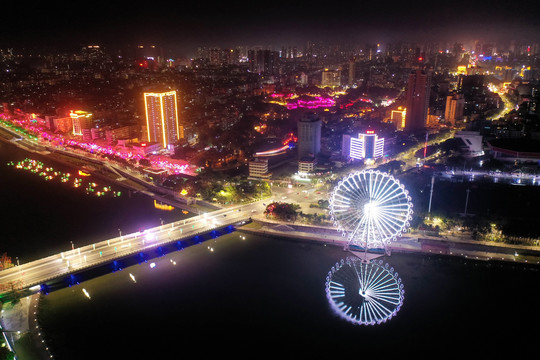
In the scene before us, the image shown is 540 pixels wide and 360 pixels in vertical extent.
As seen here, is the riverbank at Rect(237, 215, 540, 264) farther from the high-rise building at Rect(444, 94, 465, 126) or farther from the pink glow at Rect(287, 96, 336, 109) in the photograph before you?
the pink glow at Rect(287, 96, 336, 109)

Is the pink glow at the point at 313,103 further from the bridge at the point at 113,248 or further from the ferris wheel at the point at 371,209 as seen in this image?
the ferris wheel at the point at 371,209

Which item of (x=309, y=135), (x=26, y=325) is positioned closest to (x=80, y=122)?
(x=309, y=135)

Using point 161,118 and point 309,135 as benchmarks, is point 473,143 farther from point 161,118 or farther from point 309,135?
point 161,118

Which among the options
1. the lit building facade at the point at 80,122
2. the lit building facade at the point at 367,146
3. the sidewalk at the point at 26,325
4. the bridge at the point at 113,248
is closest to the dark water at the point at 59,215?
→ the bridge at the point at 113,248

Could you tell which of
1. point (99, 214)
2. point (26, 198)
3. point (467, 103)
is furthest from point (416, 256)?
point (467, 103)

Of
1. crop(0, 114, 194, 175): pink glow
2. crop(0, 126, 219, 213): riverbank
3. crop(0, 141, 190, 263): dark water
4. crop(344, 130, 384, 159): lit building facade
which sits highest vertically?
crop(344, 130, 384, 159): lit building facade

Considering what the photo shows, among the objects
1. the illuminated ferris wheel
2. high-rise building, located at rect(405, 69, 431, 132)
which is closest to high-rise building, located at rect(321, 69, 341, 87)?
high-rise building, located at rect(405, 69, 431, 132)

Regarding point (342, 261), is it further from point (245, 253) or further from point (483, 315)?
point (483, 315)
